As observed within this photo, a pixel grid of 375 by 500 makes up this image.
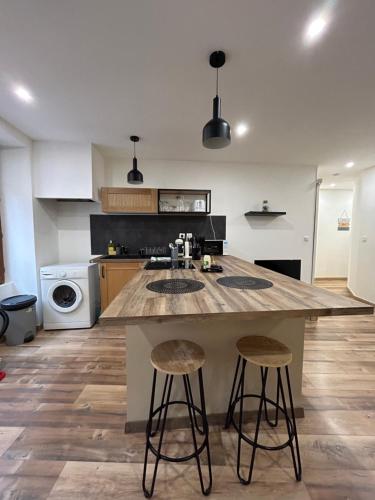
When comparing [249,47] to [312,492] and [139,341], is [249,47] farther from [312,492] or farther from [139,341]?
[312,492]

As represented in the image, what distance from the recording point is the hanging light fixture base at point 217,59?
1.48 metres

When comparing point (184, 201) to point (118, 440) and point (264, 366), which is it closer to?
point (264, 366)

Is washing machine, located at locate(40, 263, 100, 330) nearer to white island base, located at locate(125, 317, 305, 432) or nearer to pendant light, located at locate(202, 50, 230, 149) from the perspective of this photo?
white island base, located at locate(125, 317, 305, 432)

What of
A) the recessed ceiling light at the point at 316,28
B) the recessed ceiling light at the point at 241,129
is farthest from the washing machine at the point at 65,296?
the recessed ceiling light at the point at 316,28

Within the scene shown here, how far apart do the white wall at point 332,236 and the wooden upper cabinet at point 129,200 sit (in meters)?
4.75

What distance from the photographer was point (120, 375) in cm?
210

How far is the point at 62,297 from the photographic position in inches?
126

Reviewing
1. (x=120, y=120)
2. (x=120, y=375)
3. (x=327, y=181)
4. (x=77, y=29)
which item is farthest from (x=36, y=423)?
(x=327, y=181)

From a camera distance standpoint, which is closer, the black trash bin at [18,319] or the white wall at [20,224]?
the black trash bin at [18,319]

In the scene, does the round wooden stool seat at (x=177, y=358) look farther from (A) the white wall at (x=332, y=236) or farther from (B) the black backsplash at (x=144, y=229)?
(A) the white wall at (x=332, y=236)

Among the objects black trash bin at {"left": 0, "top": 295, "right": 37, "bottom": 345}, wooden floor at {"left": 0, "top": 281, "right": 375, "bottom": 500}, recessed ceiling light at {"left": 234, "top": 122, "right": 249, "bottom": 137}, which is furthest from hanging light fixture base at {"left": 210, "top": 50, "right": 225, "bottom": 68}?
black trash bin at {"left": 0, "top": 295, "right": 37, "bottom": 345}

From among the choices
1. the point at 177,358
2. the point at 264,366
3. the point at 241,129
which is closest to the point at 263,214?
the point at 241,129

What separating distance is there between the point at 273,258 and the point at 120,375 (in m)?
3.21

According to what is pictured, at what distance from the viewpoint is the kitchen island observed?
1.04 meters
